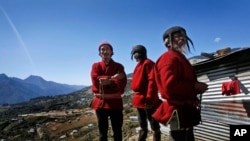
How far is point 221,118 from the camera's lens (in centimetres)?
861

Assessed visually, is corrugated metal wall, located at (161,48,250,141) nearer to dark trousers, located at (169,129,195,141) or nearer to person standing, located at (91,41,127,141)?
person standing, located at (91,41,127,141)

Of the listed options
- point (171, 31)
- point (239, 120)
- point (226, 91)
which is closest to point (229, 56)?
point (226, 91)

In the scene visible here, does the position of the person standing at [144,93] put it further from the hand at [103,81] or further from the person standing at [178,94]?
the person standing at [178,94]

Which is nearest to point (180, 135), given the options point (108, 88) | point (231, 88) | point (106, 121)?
point (106, 121)

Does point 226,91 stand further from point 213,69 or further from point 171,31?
point 171,31

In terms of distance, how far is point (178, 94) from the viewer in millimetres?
3363

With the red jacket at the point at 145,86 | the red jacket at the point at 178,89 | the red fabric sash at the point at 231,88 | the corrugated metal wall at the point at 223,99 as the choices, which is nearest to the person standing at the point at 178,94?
the red jacket at the point at 178,89

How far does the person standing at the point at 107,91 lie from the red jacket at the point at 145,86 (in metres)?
0.35

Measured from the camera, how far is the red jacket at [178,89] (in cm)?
332

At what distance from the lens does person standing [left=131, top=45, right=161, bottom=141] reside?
5.52 meters

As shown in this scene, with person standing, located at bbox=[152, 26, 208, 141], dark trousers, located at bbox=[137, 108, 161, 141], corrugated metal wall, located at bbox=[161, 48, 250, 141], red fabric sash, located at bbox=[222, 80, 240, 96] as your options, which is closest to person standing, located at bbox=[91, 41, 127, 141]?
dark trousers, located at bbox=[137, 108, 161, 141]

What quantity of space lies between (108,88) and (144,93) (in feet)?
2.47

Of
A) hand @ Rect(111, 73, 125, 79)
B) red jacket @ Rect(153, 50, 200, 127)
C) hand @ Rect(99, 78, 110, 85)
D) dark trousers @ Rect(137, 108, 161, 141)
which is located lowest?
dark trousers @ Rect(137, 108, 161, 141)

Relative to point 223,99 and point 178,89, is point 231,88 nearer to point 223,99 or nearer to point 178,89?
point 223,99
